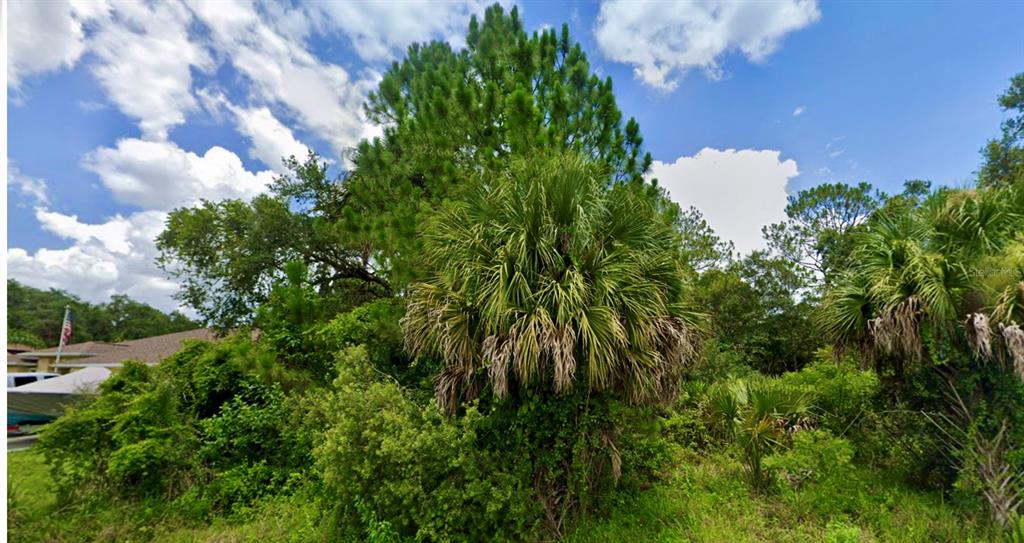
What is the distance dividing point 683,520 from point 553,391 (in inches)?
89.7

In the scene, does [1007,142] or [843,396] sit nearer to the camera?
[843,396]

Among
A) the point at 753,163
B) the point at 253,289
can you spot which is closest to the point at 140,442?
the point at 253,289

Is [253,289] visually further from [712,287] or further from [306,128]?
[712,287]

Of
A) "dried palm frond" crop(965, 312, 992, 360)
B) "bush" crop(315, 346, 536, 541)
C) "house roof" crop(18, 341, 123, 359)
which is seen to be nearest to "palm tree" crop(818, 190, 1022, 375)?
"dried palm frond" crop(965, 312, 992, 360)

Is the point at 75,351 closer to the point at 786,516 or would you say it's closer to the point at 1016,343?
the point at 786,516

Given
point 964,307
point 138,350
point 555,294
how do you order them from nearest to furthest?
point 555,294 < point 964,307 < point 138,350

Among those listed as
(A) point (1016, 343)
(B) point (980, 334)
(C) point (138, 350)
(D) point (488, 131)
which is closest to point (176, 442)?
(D) point (488, 131)

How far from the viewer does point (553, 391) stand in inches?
155

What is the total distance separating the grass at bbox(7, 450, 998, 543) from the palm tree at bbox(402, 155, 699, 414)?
1.42 m

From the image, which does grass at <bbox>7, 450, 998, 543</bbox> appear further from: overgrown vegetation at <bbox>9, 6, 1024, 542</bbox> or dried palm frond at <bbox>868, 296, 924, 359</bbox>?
dried palm frond at <bbox>868, 296, 924, 359</bbox>

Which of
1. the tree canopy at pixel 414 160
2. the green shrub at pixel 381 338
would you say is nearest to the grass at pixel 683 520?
the green shrub at pixel 381 338

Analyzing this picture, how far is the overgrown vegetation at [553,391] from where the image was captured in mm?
3771

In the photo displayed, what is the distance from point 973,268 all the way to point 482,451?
5.36 metres

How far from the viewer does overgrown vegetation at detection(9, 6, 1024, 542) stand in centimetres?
377
